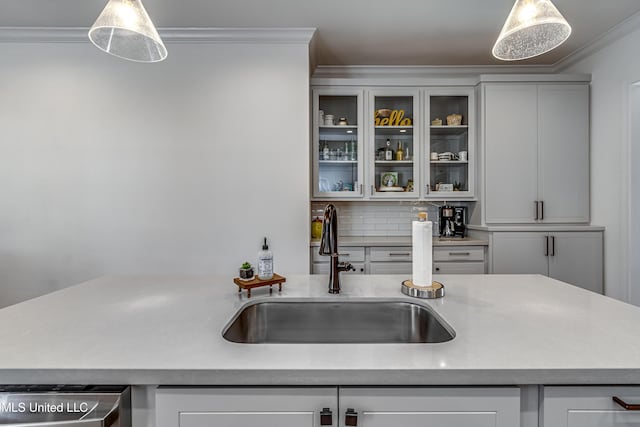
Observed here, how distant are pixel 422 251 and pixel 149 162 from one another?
246 centimetres

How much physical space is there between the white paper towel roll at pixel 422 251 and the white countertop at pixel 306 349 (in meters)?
0.11

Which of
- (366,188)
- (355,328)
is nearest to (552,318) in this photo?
(355,328)

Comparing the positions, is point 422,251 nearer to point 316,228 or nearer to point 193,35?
point 316,228

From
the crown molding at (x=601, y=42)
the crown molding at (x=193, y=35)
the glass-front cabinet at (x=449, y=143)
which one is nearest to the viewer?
the crown molding at (x=601, y=42)

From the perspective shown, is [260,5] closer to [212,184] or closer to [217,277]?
[212,184]

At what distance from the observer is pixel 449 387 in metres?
0.72

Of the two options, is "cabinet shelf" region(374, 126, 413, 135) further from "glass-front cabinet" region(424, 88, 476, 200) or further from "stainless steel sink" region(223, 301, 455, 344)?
"stainless steel sink" region(223, 301, 455, 344)

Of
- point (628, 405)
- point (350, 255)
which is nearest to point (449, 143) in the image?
point (350, 255)

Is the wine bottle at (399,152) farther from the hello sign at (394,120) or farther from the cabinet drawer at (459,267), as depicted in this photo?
the cabinet drawer at (459,267)

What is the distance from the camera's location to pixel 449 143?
3092 millimetres

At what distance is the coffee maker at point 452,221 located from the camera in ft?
10.4

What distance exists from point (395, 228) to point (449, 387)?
2648 millimetres

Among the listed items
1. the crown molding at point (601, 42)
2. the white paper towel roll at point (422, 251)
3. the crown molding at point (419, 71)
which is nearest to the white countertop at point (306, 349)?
the white paper towel roll at point (422, 251)

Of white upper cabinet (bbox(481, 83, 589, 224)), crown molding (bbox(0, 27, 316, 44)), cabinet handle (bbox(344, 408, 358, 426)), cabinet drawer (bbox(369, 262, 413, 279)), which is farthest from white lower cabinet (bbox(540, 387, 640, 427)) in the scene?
crown molding (bbox(0, 27, 316, 44))
